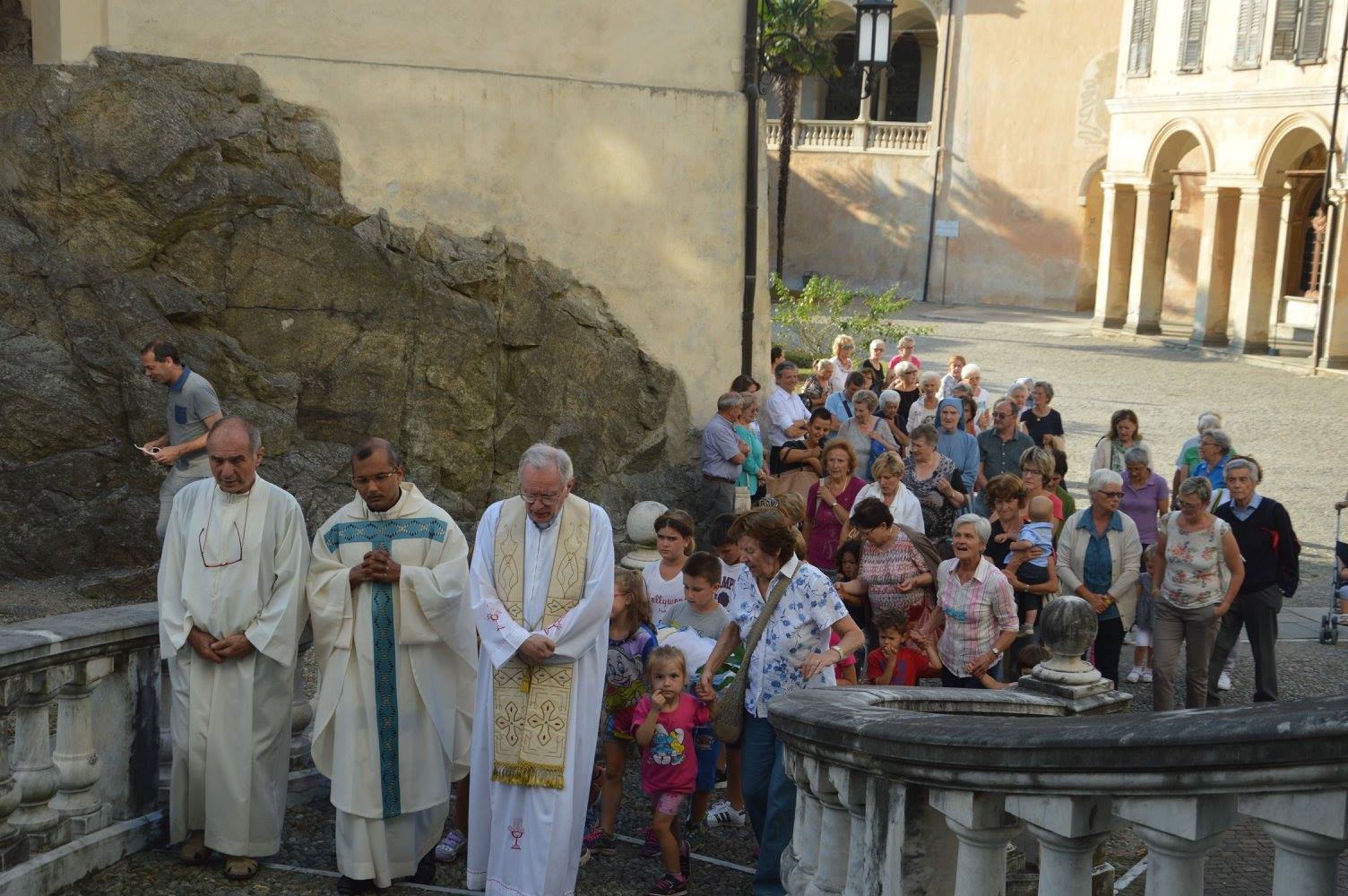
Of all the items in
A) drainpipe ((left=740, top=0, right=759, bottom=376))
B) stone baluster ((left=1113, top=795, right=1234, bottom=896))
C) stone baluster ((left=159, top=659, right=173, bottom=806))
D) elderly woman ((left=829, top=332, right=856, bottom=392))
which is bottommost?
stone baluster ((left=159, top=659, right=173, bottom=806))

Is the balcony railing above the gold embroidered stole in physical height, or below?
above

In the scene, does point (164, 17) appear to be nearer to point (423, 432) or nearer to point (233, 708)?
point (423, 432)

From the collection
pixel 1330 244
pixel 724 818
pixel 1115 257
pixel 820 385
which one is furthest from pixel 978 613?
pixel 1115 257

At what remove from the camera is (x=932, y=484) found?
984 centimetres

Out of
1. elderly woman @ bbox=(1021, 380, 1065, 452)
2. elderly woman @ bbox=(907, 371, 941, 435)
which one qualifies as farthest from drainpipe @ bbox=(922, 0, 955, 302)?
elderly woman @ bbox=(1021, 380, 1065, 452)

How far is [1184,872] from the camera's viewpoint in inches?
108

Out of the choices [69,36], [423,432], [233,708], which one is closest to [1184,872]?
[233,708]

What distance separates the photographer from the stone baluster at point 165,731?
5.71m

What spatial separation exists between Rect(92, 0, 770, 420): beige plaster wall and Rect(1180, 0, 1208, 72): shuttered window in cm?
2269

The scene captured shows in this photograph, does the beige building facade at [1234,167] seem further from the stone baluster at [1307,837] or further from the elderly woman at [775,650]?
the stone baluster at [1307,837]

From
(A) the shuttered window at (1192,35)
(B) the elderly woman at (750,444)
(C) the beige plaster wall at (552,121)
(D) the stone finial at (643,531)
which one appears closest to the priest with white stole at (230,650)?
(D) the stone finial at (643,531)

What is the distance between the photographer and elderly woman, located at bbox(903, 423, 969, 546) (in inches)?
385

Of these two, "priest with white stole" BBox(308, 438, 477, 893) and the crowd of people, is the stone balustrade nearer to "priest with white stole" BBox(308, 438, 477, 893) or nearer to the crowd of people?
the crowd of people

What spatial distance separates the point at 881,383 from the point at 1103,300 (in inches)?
857
